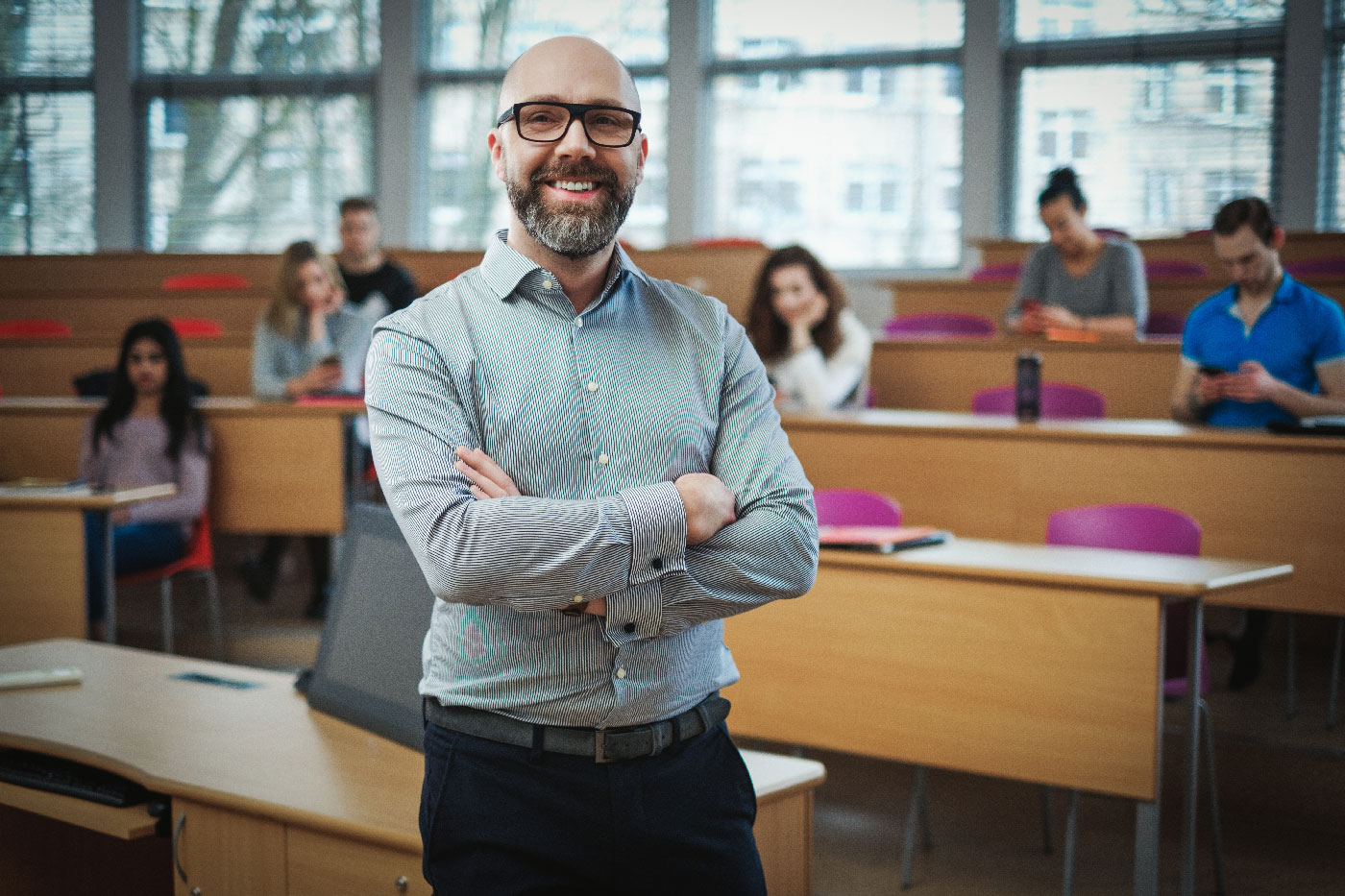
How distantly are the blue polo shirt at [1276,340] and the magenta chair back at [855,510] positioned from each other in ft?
4.43

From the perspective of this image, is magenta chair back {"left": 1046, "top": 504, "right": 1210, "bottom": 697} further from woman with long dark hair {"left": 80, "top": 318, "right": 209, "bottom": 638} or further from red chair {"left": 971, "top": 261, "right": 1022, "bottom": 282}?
red chair {"left": 971, "top": 261, "right": 1022, "bottom": 282}

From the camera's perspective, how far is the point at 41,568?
3.60 m

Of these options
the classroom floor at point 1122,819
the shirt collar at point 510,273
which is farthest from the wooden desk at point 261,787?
the classroom floor at point 1122,819

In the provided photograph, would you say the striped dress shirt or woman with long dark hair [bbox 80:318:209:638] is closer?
the striped dress shirt

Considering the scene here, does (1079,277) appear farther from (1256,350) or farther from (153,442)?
A: (153,442)

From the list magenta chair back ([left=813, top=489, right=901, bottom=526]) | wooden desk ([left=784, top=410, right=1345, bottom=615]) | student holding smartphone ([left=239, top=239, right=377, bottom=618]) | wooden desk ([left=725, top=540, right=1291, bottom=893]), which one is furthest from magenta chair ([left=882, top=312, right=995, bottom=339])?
wooden desk ([left=725, top=540, right=1291, bottom=893])

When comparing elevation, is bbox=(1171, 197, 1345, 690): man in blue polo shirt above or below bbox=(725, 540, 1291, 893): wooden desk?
above

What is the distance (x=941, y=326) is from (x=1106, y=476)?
2.56 metres

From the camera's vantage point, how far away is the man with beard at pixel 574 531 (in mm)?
1199

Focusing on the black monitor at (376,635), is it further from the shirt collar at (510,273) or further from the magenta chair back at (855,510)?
the magenta chair back at (855,510)

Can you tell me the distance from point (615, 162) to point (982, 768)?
155 centimetres

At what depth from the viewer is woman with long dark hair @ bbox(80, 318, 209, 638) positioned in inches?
164

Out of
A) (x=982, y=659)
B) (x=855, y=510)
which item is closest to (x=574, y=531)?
(x=982, y=659)

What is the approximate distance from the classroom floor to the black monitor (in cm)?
92
